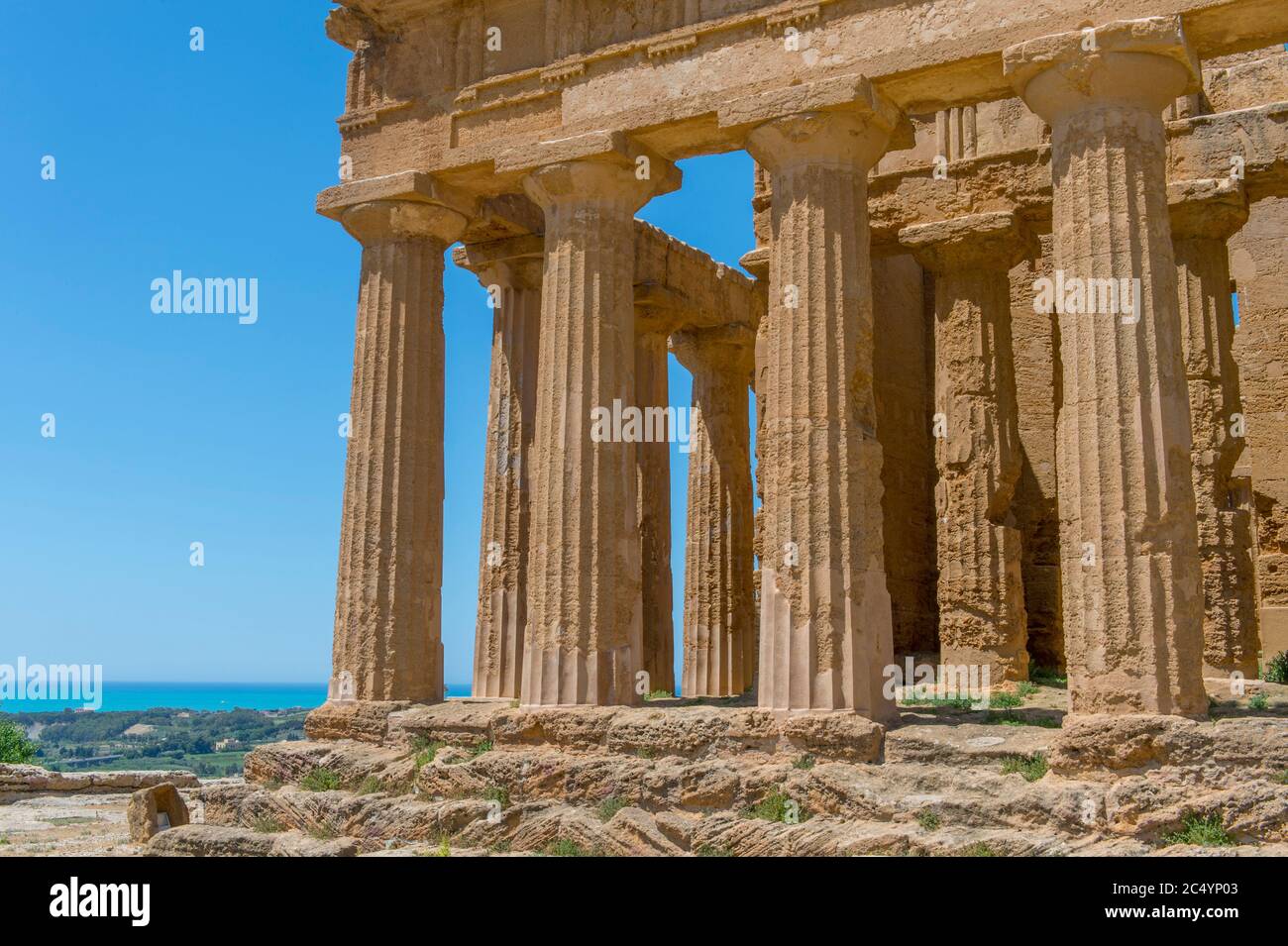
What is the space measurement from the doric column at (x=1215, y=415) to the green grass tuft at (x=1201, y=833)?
662 cm

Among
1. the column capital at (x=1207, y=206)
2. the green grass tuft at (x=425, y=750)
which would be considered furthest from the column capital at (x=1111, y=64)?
the green grass tuft at (x=425, y=750)

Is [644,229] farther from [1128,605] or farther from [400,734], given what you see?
[1128,605]

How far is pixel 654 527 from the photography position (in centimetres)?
2398

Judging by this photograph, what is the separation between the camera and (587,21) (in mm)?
18031

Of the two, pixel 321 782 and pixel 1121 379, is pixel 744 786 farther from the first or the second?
pixel 321 782

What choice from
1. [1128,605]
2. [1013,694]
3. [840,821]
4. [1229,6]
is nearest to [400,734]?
[840,821]

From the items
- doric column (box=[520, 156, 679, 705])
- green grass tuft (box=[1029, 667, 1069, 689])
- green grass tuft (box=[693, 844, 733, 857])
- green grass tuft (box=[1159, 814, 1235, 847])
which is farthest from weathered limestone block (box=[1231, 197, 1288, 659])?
green grass tuft (box=[693, 844, 733, 857])

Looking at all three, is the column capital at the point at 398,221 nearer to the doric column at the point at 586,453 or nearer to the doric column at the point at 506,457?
the doric column at the point at 586,453

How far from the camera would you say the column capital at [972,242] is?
18891 millimetres

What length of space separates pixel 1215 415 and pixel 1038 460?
3040 millimetres

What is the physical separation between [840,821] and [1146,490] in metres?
4.48

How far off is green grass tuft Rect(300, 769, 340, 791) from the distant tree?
75.5 ft

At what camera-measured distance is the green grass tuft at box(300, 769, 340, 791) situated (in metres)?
17.3

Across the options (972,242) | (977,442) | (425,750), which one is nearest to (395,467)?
(425,750)
